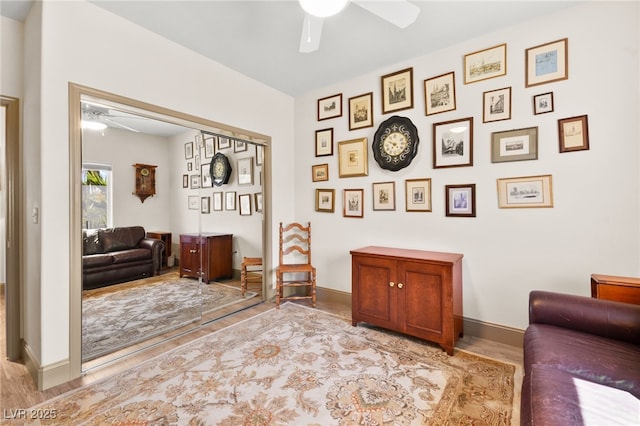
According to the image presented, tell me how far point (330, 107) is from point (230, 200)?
1.80 metres

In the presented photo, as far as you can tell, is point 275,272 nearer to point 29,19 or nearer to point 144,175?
point 144,175

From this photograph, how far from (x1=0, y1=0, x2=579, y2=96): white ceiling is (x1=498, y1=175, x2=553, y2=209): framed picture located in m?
1.36

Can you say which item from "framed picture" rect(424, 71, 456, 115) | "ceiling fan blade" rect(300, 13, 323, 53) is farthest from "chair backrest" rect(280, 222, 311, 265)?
"ceiling fan blade" rect(300, 13, 323, 53)

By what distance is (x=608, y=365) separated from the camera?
1312 millimetres

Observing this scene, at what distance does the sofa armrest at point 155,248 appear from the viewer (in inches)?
111

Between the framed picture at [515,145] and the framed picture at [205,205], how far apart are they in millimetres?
3085

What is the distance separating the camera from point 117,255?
2.54 metres

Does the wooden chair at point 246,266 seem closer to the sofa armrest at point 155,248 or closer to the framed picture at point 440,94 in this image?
the sofa armrest at point 155,248

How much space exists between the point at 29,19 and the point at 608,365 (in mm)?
4265

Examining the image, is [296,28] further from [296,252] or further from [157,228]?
[296,252]

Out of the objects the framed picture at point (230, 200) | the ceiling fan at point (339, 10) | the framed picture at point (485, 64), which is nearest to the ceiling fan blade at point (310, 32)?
the ceiling fan at point (339, 10)

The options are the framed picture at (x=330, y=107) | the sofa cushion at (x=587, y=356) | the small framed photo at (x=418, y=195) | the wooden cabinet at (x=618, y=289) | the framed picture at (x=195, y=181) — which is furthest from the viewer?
the framed picture at (x=330, y=107)

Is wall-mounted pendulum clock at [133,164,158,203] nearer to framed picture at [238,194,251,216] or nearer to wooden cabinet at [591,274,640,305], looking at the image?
framed picture at [238,194,251,216]

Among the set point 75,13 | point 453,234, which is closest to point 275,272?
point 453,234
